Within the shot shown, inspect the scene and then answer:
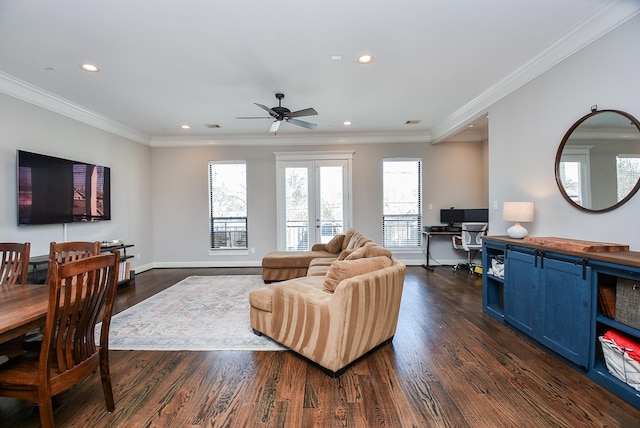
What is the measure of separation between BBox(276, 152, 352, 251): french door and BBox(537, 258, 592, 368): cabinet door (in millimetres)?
3859

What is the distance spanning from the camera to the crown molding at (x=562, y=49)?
2.08m

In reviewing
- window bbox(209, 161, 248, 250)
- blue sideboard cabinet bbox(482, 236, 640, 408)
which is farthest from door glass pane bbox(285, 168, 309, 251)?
blue sideboard cabinet bbox(482, 236, 640, 408)

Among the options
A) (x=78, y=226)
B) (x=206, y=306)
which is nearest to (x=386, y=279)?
(x=206, y=306)

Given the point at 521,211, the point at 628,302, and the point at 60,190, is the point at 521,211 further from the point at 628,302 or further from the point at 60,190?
the point at 60,190

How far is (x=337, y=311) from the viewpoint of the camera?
75.9 inches

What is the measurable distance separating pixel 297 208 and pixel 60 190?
3893 millimetres

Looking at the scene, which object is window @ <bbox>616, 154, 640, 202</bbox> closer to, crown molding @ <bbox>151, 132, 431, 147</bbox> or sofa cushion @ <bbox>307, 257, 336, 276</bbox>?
sofa cushion @ <bbox>307, 257, 336, 276</bbox>

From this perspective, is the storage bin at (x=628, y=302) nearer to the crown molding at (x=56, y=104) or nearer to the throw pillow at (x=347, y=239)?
the throw pillow at (x=347, y=239)

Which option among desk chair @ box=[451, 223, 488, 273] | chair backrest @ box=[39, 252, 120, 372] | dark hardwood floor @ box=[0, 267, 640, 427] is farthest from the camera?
desk chair @ box=[451, 223, 488, 273]

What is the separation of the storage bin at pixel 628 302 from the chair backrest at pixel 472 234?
10.8ft

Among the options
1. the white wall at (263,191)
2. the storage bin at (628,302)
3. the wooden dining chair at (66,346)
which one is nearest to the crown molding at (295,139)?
the white wall at (263,191)

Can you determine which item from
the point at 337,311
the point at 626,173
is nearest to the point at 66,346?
the point at 337,311

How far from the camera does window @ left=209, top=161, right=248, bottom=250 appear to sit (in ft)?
19.7

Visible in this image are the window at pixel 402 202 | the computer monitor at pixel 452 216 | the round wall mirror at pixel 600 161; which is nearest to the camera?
the round wall mirror at pixel 600 161
